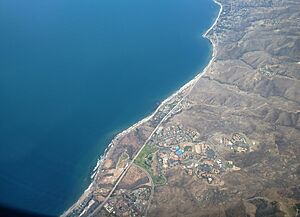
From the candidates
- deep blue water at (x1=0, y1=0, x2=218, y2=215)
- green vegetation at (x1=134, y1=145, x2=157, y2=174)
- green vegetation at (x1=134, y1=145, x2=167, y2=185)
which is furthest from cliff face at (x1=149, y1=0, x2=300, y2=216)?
deep blue water at (x1=0, y1=0, x2=218, y2=215)

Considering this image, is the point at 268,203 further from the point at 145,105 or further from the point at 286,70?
the point at 286,70

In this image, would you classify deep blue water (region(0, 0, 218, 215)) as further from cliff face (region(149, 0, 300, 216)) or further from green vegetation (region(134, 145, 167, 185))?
cliff face (region(149, 0, 300, 216))

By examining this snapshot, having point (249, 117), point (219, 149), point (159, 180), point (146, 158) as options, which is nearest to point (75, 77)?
point (146, 158)

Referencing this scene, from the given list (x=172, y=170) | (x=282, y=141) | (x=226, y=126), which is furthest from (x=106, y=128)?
(x=282, y=141)

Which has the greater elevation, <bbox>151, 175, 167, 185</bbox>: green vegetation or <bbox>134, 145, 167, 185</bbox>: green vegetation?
<bbox>134, 145, 167, 185</bbox>: green vegetation

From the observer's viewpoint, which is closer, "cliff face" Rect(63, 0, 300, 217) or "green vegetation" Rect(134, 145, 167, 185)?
"cliff face" Rect(63, 0, 300, 217)

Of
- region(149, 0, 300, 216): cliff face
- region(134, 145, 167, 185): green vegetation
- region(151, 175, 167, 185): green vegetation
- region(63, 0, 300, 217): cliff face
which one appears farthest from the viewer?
region(134, 145, 167, 185): green vegetation
